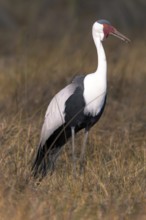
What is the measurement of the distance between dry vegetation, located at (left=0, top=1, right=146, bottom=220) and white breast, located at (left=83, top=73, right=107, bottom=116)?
0.32 meters

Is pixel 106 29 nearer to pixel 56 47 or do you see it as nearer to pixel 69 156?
pixel 69 156

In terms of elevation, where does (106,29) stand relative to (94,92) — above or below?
above

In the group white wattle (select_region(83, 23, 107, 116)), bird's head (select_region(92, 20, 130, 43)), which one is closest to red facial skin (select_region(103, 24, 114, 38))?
bird's head (select_region(92, 20, 130, 43))

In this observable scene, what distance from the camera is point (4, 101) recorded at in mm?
9086

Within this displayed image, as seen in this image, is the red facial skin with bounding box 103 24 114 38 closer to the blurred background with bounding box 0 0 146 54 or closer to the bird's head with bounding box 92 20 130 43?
the bird's head with bounding box 92 20 130 43

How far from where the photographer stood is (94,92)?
6645mm

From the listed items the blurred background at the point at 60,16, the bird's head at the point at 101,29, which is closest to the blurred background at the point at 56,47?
the blurred background at the point at 60,16

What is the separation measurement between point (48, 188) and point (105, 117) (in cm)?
274

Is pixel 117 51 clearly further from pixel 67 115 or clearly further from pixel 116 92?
pixel 67 115

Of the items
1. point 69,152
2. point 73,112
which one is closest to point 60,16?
point 69,152

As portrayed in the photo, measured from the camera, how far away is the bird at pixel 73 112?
664 centimetres

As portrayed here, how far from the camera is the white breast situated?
664 cm

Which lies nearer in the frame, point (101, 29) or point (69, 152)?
point (101, 29)

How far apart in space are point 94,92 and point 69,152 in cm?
75
